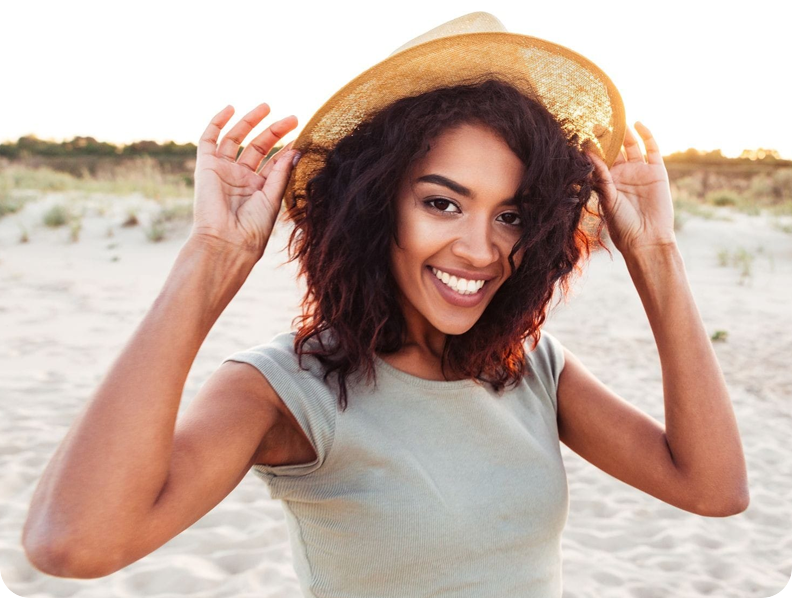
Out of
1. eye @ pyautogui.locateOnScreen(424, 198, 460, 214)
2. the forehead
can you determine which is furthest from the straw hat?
eye @ pyautogui.locateOnScreen(424, 198, 460, 214)

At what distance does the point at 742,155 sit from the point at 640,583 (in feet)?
174

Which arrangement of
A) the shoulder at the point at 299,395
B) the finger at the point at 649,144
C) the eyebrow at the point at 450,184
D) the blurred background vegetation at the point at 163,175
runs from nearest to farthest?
the shoulder at the point at 299,395, the eyebrow at the point at 450,184, the finger at the point at 649,144, the blurred background vegetation at the point at 163,175

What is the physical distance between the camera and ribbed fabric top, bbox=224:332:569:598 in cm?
150

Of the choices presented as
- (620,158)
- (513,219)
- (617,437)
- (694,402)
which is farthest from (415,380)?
(620,158)

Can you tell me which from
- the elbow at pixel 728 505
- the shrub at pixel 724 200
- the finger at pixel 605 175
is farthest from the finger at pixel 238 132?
the shrub at pixel 724 200

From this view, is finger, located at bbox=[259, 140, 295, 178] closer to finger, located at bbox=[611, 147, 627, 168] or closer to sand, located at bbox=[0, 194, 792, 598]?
sand, located at bbox=[0, 194, 792, 598]

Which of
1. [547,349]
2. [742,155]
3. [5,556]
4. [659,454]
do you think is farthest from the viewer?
[742,155]

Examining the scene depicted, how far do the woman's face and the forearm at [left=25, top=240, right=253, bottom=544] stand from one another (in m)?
0.57

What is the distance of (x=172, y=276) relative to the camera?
1.47m

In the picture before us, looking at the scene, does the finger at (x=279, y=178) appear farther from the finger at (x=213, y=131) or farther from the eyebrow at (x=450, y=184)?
the eyebrow at (x=450, y=184)

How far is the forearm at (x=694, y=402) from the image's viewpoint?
1733 mm

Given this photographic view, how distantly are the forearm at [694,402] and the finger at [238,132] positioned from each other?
1148 millimetres

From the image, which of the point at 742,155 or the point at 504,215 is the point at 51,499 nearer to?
the point at 504,215

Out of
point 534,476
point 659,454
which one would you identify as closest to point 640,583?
point 659,454
